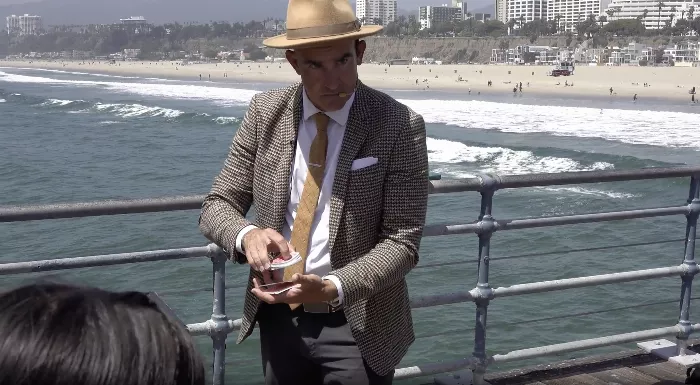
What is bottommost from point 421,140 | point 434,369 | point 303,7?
point 434,369

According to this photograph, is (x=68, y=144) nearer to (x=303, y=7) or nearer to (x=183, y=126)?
(x=183, y=126)

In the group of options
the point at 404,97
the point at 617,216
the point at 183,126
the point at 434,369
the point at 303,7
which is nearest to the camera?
the point at 303,7

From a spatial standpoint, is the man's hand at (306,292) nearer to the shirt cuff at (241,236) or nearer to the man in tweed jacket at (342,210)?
the man in tweed jacket at (342,210)

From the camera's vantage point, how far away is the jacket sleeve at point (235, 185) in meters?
2.70

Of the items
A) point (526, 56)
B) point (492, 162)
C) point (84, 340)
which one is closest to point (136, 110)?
point (492, 162)

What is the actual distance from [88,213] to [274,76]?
88184 mm

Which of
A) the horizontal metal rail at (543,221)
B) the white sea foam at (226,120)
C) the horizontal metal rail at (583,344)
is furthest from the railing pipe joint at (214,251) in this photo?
the white sea foam at (226,120)

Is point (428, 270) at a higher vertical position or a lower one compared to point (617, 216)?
lower

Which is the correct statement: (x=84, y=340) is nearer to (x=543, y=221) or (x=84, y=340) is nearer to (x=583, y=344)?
(x=543, y=221)

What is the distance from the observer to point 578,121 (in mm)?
37562

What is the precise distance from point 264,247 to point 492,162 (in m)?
22.9

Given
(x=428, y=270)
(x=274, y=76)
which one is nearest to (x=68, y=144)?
(x=428, y=270)

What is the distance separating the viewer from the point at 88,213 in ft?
9.93

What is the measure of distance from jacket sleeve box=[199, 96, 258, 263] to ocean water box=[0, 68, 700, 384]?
0.55 meters
